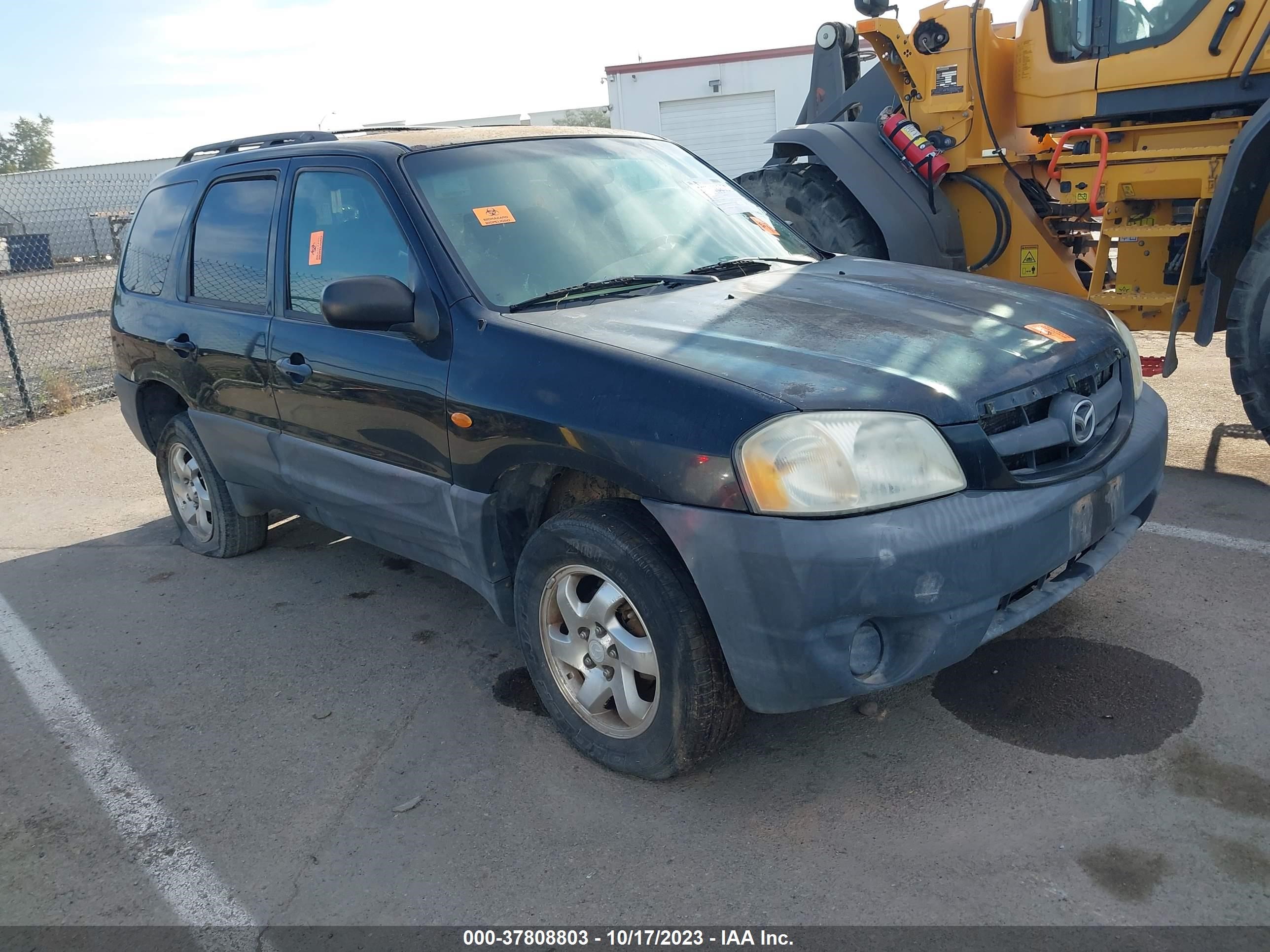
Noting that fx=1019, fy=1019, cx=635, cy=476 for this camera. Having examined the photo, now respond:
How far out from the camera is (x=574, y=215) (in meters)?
3.65

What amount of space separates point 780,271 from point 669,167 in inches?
30.0

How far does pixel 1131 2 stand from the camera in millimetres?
5852

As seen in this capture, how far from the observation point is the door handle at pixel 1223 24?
5391mm

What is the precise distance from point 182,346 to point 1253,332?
16.7ft

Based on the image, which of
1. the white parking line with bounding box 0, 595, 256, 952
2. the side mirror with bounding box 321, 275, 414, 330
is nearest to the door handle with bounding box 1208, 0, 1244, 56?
the side mirror with bounding box 321, 275, 414, 330

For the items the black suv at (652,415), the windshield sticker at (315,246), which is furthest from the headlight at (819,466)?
the windshield sticker at (315,246)

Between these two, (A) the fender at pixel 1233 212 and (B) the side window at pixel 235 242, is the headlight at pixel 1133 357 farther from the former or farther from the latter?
(B) the side window at pixel 235 242

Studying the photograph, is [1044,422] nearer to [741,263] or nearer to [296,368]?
[741,263]

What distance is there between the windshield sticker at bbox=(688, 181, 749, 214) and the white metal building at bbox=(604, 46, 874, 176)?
75.3 ft

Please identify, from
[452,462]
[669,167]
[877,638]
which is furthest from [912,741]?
[669,167]

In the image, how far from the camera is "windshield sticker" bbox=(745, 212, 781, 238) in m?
4.24

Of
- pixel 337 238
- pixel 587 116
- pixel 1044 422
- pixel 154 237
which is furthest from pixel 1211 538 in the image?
pixel 587 116
